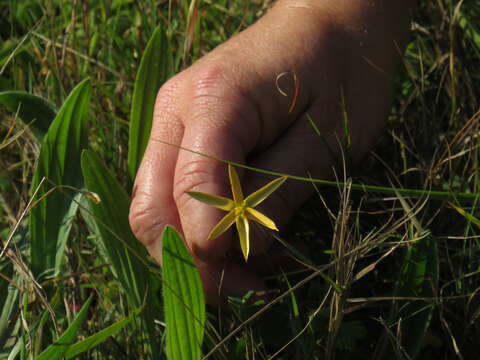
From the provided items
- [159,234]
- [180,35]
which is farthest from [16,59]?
[159,234]

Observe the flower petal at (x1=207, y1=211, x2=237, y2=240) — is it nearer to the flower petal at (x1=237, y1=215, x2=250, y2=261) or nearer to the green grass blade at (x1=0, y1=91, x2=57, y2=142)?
the flower petal at (x1=237, y1=215, x2=250, y2=261)

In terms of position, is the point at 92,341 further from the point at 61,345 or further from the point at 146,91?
the point at 146,91

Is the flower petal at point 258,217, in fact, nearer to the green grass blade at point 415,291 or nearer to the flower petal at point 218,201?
the flower petal at point 218,201

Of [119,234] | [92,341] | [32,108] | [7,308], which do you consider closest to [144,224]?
[119,234]

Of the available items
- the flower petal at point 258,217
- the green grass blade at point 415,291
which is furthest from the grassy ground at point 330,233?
the flower petal at point 258,217

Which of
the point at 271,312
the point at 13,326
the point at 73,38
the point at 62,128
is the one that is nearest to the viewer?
the point at 271,312

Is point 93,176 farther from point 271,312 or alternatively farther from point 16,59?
point 16,59
